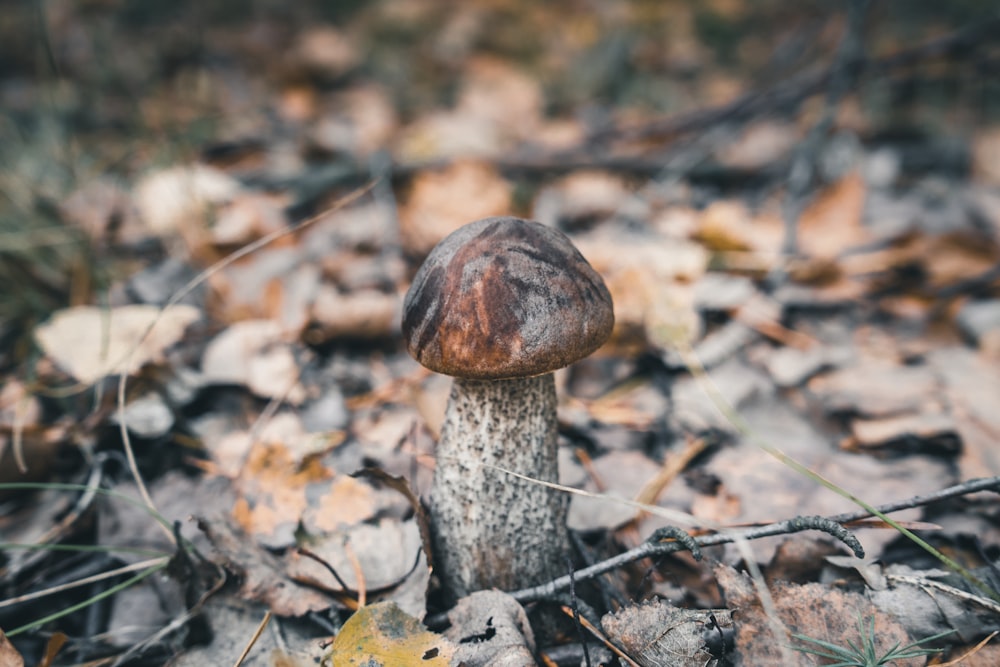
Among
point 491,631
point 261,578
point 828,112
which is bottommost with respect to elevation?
point 491,631

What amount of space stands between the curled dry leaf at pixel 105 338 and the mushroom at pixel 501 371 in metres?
1.02

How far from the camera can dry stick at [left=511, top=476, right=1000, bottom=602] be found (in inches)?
41.0

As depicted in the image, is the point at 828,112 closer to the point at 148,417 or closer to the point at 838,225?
the point at 838,225

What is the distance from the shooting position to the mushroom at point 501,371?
104cm

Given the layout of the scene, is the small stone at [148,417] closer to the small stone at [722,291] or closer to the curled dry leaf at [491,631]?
the curled dry leaf at [491,631]

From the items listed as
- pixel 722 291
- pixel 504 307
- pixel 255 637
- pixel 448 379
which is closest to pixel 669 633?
pixel 504 307

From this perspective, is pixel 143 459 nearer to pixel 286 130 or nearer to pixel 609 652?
pixel 609 652

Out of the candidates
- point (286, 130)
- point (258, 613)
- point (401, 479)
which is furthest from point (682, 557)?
point (286, 130)

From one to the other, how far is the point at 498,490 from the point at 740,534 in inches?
20.3

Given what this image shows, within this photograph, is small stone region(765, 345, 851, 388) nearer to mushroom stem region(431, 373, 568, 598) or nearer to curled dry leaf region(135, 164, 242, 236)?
mushroom stem region(431, 373, 568, 598)

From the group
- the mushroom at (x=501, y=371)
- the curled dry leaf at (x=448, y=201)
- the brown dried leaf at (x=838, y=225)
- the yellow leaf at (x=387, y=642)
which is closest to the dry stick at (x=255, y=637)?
the yellow leaf at (x=387, y=642)

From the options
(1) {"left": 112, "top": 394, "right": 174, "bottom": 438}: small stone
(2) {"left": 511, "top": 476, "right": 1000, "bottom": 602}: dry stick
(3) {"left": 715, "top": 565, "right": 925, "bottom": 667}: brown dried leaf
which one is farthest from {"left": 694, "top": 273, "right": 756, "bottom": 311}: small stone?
(1) {"left": 112, "top": 394, "right": 174, "bottom": 438}: small stone

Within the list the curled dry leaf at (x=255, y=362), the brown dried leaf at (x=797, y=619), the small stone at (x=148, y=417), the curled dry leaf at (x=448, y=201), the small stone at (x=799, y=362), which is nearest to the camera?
the brown dried leaf at (x=797, y=619)

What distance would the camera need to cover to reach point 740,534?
987mm
